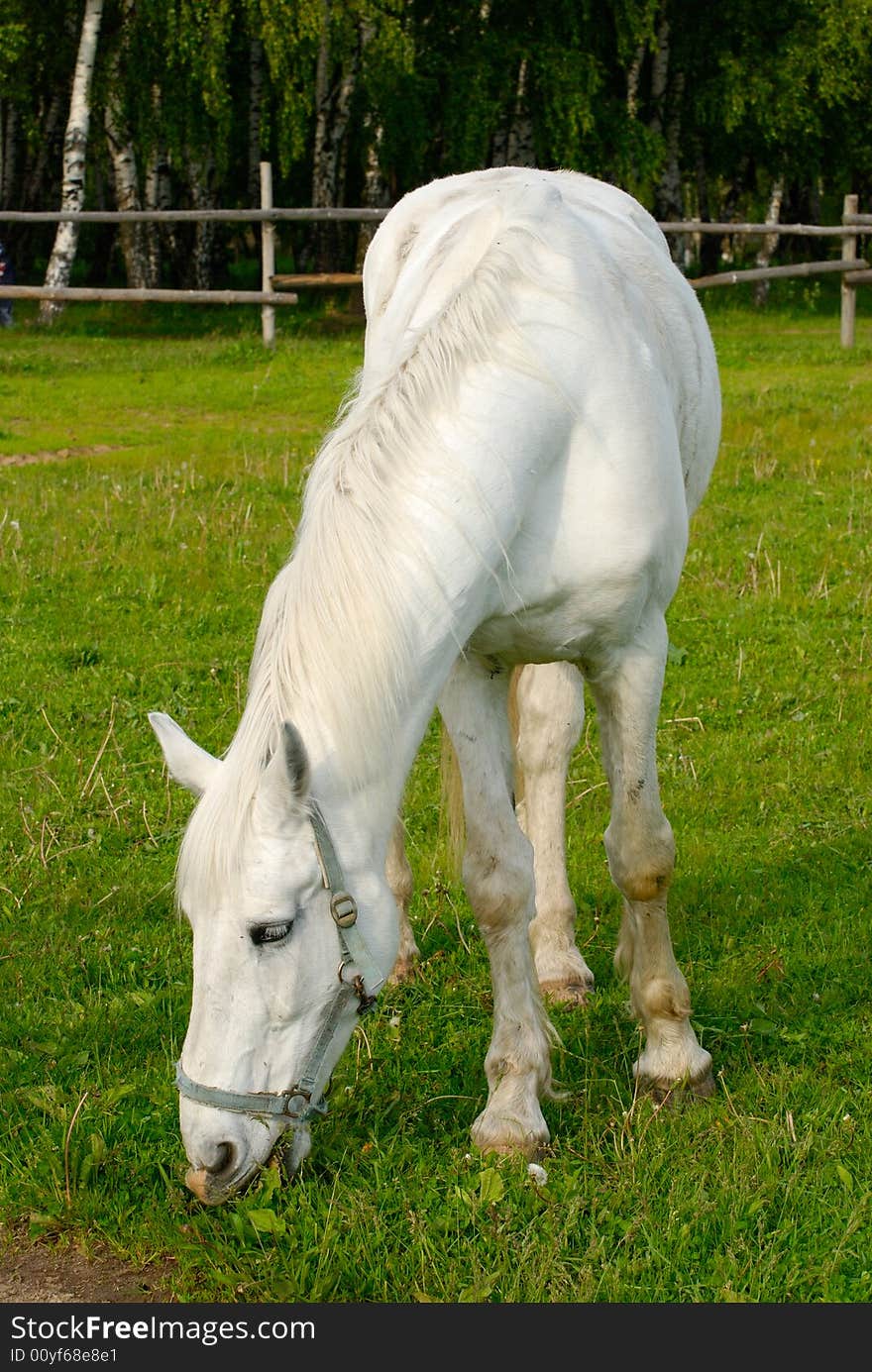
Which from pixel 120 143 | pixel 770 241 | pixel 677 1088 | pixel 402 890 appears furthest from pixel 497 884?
pixel 770 241

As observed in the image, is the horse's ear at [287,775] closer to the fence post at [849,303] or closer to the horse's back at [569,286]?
the horse's back at [569,286]

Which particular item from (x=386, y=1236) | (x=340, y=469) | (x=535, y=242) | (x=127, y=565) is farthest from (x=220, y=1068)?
(x=127, y=565)

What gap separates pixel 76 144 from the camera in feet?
62.1

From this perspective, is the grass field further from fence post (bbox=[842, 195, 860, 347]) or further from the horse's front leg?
fence post (bbox=[842, 195, 860, 347])

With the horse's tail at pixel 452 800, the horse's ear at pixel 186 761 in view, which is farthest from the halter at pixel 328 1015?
the horse's tail at pixel 452 800

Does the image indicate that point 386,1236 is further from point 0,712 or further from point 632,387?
point 0,712

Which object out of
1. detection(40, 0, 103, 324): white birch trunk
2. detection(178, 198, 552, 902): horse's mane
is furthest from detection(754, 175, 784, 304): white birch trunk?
detection(178, 198, 552, 902): horse's mane

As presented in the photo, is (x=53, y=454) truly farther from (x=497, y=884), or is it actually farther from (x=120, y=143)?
(x=120, y=143)

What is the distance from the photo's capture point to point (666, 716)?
20.0 ft

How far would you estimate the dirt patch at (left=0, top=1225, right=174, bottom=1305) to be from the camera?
2.89 meters

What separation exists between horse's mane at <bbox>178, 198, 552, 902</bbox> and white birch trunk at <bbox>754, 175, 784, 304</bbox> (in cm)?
2168

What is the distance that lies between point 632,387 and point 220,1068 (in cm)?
175

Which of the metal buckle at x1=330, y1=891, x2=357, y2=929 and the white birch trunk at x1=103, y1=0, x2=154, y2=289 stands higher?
the white birch trunk at x1=103, y1=0, x2=154, y2=289

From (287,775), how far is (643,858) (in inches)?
53.3
